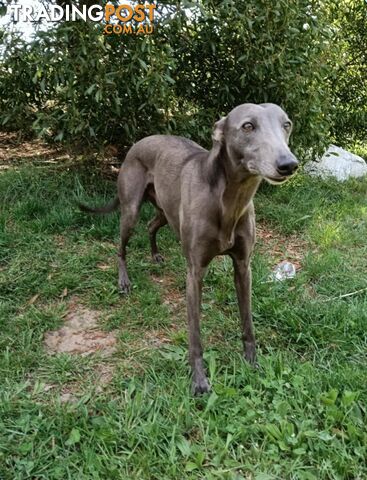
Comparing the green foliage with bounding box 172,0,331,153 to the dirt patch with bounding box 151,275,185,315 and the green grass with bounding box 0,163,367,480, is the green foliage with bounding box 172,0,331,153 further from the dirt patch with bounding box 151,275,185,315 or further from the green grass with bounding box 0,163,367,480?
the dirt patch with bounding box 151,275,185,315

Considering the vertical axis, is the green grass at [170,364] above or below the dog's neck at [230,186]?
below

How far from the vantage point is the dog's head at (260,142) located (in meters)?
2.06

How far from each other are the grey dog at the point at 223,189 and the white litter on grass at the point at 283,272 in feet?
3.01

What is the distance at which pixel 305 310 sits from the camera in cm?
328

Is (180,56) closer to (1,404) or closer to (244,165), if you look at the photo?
(244,165)

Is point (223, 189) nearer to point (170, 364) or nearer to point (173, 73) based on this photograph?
point (170, 364)

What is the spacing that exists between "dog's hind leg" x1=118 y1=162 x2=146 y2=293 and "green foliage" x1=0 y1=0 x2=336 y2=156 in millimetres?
807

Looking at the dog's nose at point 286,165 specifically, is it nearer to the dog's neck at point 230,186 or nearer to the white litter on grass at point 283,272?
the dog's neck at point 230,186

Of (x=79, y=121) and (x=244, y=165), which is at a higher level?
(x=244, y=165)

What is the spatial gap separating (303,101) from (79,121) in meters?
2.35

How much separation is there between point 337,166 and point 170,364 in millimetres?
4465

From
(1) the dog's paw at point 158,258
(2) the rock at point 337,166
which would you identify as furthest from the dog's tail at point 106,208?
(2) the rock at point 337,166

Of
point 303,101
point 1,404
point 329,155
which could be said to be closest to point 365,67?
point 329,155

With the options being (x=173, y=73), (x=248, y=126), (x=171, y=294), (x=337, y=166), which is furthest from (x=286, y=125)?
(x=337, y=166)
